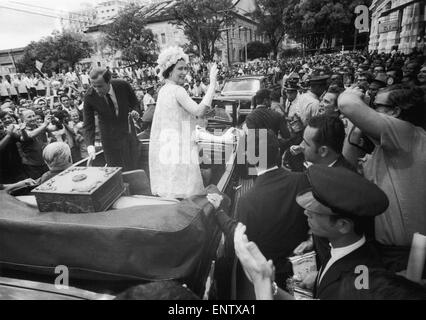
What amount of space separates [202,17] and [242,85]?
27078mm

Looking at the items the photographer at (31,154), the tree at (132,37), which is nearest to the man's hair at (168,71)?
the photographer at (31,154)

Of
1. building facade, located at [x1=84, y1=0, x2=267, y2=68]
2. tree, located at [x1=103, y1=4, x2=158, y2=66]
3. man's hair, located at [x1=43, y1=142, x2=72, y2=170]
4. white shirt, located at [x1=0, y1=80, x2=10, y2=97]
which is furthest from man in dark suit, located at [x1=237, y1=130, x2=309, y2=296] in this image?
building facade, located at [x1=84, y1=0, x2=267, y2=68]

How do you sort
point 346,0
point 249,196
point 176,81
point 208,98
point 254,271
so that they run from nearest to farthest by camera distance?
1. point 254,271
2. point 249,196
3. point 208,98
4. point 176,81
5. point 346,0

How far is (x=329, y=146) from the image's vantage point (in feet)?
7.52

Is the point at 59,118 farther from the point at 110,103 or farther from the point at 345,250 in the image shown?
the point at 345,250

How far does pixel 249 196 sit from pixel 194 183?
2.47 ft

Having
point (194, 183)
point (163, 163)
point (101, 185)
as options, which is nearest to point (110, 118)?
point (163, 163)

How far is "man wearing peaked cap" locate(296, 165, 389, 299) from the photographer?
50.5 inches

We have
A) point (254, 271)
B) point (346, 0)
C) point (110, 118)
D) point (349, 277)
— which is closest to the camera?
point (254, 271)

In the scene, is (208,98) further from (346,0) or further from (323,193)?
(346,0)

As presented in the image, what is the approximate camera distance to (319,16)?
35281mm

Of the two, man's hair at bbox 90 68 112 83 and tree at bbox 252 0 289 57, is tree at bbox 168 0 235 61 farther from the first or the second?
man's hair at bbox 90 68 112 83

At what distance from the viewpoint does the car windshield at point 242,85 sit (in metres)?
9.80

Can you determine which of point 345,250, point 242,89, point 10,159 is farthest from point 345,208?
point 242,89
